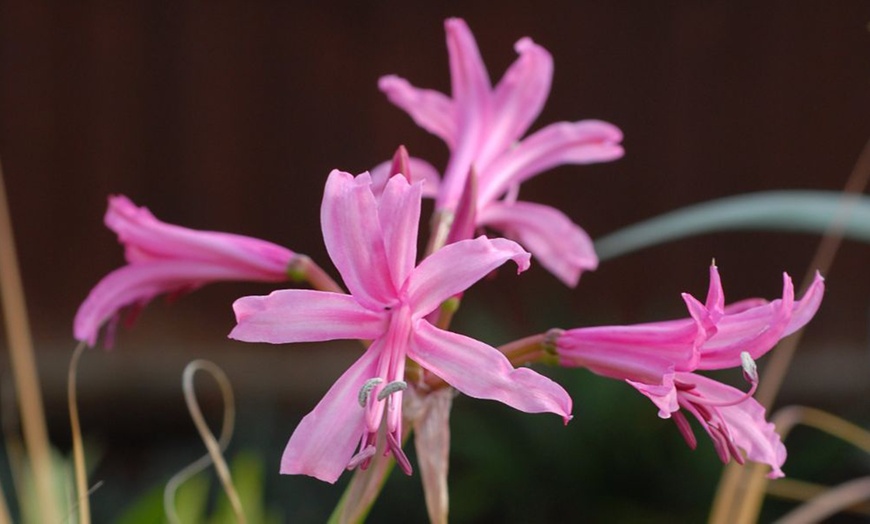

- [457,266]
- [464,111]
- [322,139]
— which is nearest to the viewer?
[457,266]

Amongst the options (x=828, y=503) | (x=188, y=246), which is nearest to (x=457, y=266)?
(x=188, y=246)

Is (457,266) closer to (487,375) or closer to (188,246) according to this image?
(487,375)

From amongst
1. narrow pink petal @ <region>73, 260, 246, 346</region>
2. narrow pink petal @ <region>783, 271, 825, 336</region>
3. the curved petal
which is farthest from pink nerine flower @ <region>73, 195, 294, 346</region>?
narrow pink petal @ <region>783, 271, 825, 336</region>

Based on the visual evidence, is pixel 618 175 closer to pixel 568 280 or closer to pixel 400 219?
pixel 568 280

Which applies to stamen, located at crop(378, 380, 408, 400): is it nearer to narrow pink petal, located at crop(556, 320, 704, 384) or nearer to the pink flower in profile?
narrow pink petal, located at crop(556, 320, 704, 384)

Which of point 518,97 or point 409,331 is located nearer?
point 409,331

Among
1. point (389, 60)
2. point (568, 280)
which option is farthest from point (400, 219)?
point (389, 60)
